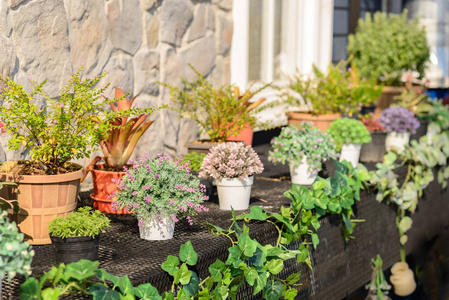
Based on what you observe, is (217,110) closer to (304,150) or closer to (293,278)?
(304,150)

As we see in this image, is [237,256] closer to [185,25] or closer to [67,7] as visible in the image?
[67,7]

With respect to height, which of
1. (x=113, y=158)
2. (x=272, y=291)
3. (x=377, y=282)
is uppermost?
(x=113, y=158)

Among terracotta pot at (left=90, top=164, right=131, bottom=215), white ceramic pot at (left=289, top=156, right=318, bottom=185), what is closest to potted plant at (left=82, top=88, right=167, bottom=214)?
terracotta pot at (left=90, top=164, right=131, bottom=215)

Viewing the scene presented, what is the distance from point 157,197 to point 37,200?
42cm

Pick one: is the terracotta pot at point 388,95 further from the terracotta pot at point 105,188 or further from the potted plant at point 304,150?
the terracotta pot at point 105,188

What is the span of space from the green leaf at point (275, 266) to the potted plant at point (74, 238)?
2.12 ft

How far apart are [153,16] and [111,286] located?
2.03 metres

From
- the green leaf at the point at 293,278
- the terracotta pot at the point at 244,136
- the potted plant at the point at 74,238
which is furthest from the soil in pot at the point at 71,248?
the terracotta pot at the point at 244,136

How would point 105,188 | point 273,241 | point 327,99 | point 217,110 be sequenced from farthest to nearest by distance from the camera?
point 327,99 < point 217,110 < point 105,188 < point 273,241

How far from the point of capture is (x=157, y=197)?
7.29 ft

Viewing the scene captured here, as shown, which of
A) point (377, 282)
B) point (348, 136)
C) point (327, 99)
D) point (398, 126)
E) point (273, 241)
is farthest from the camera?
point (327, 99)

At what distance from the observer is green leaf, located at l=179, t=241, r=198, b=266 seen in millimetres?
1975

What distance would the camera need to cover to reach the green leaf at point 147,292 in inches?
69.0

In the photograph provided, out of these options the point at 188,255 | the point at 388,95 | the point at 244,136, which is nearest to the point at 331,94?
the point at 244,136
